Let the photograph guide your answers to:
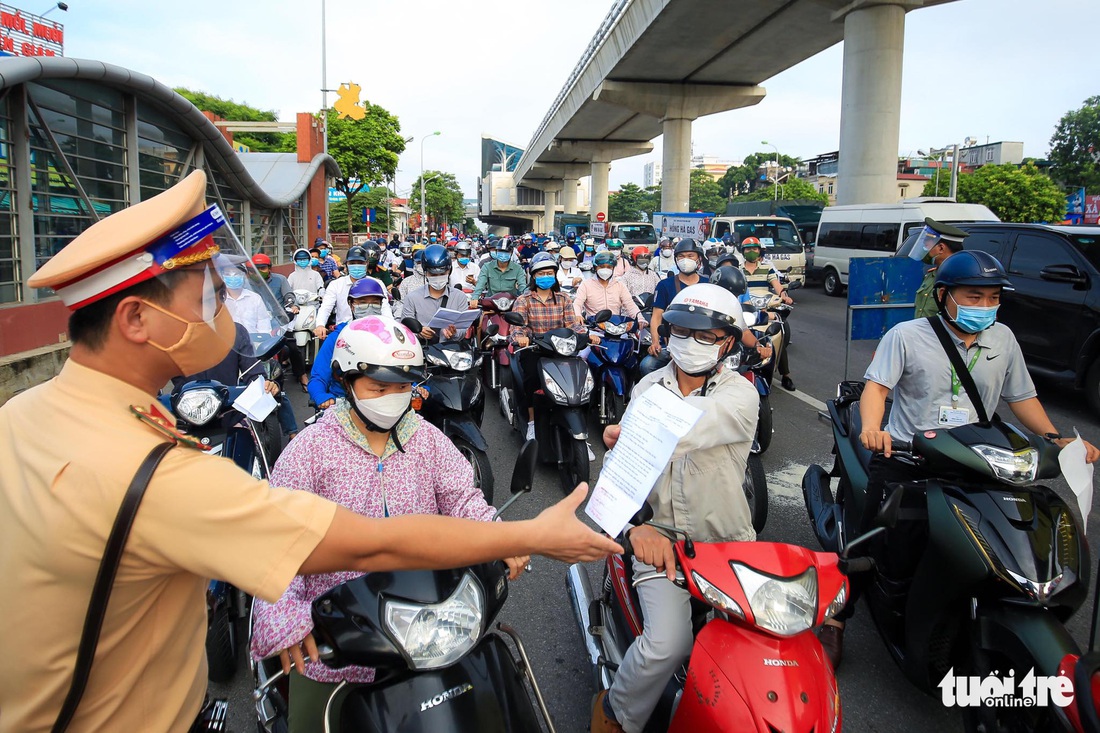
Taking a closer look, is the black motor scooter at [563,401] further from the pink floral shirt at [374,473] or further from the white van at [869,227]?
the white van at [869,227]

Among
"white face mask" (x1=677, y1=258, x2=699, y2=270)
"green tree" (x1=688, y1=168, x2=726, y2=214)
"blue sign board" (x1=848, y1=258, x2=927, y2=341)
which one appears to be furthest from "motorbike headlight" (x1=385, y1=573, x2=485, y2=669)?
"green tree" (x1=688, y1=168, x2=726, y2=214)

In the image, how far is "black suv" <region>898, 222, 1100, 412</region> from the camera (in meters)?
7.39

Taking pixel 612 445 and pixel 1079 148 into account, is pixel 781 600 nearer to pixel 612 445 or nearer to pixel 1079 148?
pixel 612 445

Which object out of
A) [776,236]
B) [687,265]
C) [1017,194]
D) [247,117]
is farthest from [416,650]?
[247,117]

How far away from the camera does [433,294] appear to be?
7312 mm

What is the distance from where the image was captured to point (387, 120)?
38.8 m

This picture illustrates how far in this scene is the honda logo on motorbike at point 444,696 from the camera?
1722 millimetres

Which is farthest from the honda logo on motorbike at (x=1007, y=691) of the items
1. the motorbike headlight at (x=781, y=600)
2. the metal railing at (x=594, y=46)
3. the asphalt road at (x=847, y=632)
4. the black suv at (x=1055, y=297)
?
the metal railing at (x=594, y=46)

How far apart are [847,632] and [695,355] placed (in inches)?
74.0

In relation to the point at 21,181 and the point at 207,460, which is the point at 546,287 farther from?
the point at 21,181

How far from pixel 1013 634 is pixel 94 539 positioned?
2651 millimetres

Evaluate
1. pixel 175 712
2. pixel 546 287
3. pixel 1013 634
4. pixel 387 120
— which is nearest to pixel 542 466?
pixel 546 287

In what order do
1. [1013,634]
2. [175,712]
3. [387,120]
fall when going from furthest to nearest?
1. [387,120]
2. [1013,634]
3. [175,712]

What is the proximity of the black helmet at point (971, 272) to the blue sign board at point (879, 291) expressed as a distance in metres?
4.02
